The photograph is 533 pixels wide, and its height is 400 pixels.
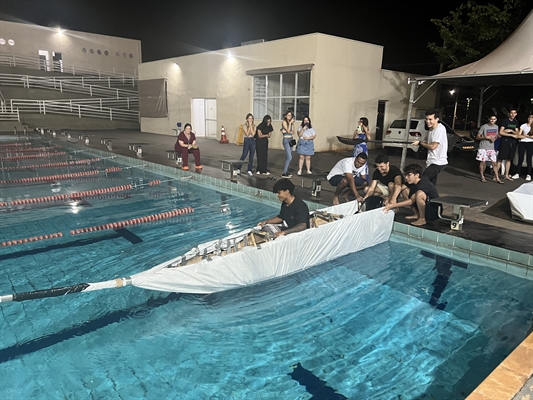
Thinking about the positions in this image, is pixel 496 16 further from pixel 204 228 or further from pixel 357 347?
pixel 357 347

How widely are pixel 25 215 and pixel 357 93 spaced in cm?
1364

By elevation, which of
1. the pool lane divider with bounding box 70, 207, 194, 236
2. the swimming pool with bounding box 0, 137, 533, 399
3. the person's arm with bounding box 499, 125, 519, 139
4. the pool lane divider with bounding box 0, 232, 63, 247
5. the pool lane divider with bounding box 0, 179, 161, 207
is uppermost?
the person's arm with bounding box 499, 125, 519, 139

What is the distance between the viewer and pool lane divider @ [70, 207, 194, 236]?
21.8 ft

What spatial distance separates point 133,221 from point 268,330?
14.1ft

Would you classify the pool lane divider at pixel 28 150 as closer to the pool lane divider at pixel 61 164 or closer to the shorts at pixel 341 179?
the pool lane divider at pixel 61 164

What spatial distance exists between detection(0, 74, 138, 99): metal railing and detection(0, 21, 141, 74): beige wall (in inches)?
73.6

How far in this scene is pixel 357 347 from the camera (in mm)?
3578

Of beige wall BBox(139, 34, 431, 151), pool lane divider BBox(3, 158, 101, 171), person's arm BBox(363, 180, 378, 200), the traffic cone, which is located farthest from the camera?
the traffic cone

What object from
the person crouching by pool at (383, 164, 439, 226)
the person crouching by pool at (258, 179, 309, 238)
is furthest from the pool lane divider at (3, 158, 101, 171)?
the person crouching by pool at (383, 164, 439, 226)

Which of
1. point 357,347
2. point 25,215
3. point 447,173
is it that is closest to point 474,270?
point 357,347

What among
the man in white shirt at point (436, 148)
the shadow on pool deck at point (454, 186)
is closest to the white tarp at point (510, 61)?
the shadow on pool deck at point (454, 186)

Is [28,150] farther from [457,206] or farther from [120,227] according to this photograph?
[457,206]

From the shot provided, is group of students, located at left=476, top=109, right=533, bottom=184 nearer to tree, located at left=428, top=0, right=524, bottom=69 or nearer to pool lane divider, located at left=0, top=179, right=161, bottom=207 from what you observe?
tree, located at left=428, top=0, right=524, bottom=69

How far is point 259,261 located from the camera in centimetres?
441
